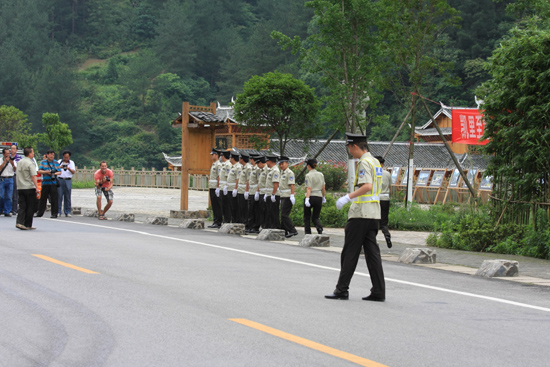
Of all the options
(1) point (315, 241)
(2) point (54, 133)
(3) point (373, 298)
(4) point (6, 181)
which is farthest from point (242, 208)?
(2) point (54, 133)

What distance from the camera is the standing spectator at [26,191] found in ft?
52.4

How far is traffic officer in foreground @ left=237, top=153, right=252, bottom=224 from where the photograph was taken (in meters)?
18.9

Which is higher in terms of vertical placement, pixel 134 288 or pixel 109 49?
pixel 109 49

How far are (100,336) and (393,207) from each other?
18.4m

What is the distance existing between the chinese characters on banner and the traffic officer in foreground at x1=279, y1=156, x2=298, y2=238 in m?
12.1

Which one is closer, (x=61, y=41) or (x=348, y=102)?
(x=348, y=102)

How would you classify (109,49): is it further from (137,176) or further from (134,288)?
(134,288)

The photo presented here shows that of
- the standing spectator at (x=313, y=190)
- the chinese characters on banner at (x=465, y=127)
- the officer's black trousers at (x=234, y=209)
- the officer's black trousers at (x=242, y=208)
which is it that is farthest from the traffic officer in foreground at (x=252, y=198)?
the chinese characters on banner at (x=465, y=127)

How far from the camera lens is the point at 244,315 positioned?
700cm

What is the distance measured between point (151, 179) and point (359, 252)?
53.2m

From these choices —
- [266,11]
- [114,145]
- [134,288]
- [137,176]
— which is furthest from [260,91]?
[266,11]

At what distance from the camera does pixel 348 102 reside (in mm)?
24188

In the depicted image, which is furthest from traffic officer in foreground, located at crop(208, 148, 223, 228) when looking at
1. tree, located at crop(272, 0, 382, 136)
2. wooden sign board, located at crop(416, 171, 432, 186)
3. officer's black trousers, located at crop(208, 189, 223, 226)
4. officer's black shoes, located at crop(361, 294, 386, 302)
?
wooden sign board, located at crop(416, 171, 432, 186)

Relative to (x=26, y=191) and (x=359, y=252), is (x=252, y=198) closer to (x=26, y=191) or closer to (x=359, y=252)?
(x=26, y=191)
